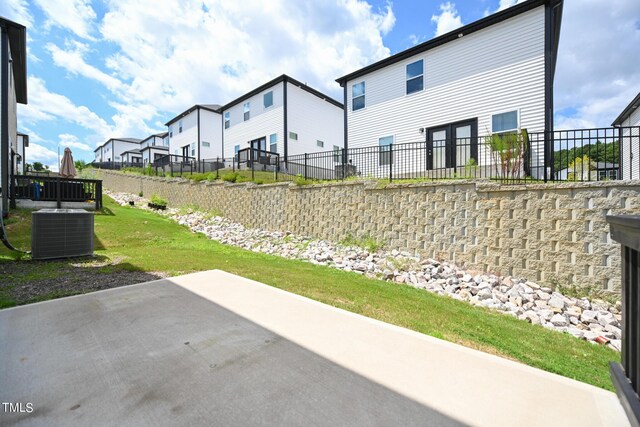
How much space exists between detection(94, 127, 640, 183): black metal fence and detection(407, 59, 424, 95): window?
2.54 metres

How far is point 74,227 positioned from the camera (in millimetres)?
6195

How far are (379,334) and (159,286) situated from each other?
3223mm

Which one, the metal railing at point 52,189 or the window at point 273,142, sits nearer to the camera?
the metal railing at point 52,189

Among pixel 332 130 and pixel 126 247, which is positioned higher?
pixel 332 130

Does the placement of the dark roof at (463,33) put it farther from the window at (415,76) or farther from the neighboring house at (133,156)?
the neighboring house at (133,156)

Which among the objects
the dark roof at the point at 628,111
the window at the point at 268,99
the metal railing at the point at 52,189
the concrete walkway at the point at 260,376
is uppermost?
the window at the point at 268,99

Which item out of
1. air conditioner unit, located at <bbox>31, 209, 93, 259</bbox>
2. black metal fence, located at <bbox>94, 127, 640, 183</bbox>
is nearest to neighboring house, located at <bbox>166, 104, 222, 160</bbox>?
black metal fence, located at <bbox>94, 127, 640, 183</bbox>

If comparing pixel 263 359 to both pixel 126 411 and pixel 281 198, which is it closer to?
pixel 126 411

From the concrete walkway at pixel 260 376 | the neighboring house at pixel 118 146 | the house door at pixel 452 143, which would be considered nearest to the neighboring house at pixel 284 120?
the house door at pixel 452 143

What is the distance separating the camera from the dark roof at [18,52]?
10080mm

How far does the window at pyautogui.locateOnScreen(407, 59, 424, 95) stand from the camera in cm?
1323

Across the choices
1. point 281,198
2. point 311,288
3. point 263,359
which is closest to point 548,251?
point 311,288

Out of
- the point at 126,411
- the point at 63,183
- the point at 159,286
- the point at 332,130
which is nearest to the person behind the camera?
the point at 126,411

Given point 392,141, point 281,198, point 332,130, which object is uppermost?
point 332,130
